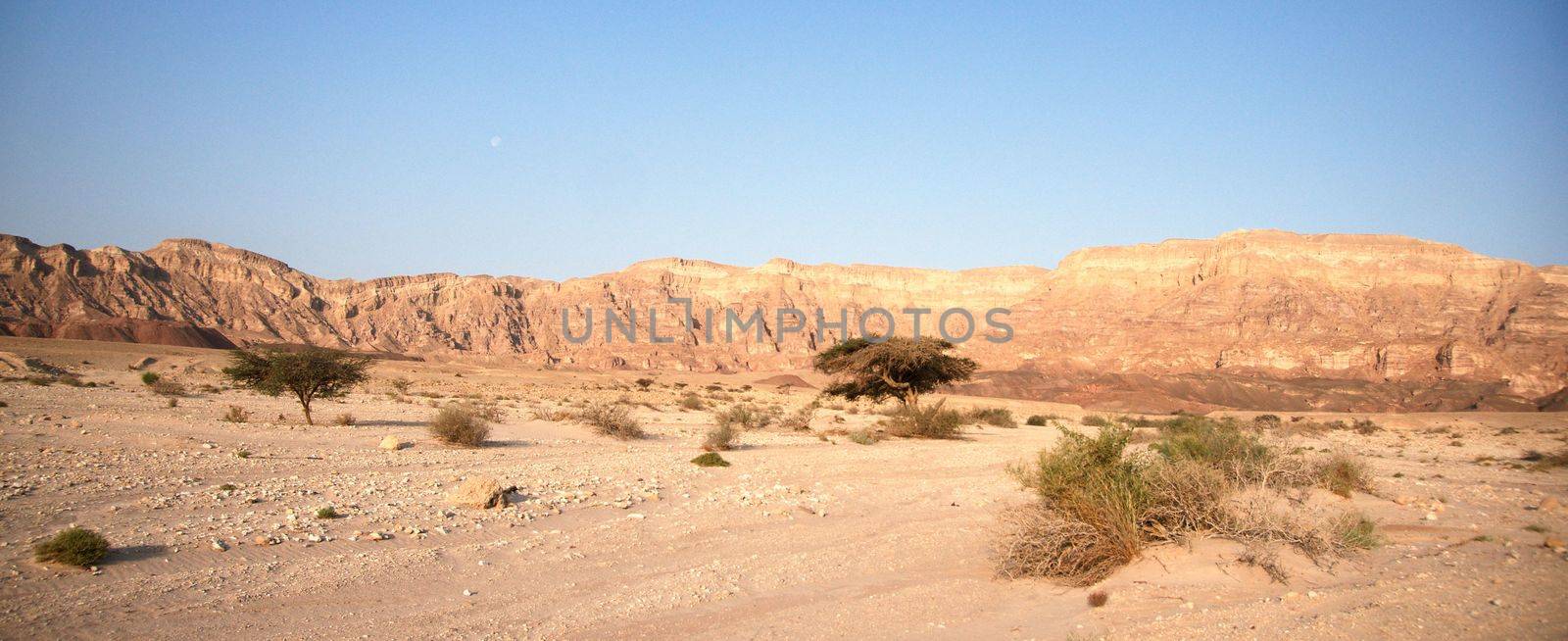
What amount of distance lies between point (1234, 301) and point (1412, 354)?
2051cm

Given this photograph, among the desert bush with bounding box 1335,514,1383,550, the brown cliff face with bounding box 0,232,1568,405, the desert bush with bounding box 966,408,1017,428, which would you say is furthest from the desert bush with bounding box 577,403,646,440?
the brown cliff face with bounding box 0,232,1568,405

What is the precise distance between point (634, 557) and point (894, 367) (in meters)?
20.7

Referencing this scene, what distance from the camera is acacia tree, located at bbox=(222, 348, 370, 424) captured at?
21.8 meters

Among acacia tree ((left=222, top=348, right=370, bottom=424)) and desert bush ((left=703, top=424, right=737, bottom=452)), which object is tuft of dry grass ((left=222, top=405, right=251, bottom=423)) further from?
desert bush ((left=703, top=424, right=737, bottom=452))

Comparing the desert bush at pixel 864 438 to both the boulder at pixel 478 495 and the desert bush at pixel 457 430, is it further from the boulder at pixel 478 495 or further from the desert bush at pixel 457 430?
the boulder at pixel 478 495

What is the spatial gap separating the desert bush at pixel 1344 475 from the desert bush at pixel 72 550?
1518cm

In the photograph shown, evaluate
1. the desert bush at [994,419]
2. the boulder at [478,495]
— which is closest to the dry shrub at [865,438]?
the desert bush at [994,419]

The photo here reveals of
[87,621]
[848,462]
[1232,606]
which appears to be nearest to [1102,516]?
[1232,606]

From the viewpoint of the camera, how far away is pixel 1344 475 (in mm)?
12094

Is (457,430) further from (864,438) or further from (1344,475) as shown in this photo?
(1344,475)

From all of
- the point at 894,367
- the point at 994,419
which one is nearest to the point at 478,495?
A: the point at 894,367

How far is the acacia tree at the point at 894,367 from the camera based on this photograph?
92.0 ft

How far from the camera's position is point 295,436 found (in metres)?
17.3

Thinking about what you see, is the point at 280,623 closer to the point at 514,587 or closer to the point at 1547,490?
the point at 514,587
